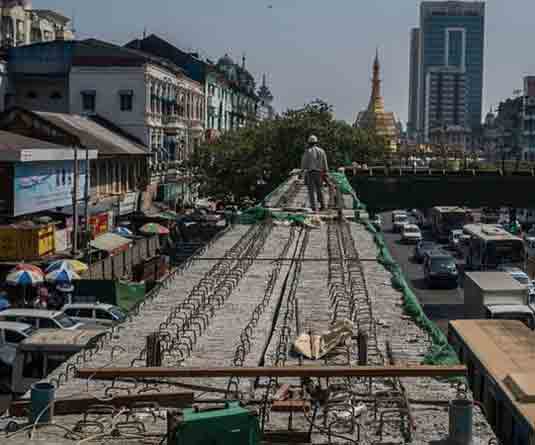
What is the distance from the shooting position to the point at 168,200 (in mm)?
51062

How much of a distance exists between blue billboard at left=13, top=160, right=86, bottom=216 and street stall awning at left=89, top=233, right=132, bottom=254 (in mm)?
1799

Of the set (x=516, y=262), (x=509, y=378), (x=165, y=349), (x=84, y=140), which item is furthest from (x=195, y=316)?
(x=516, y=262)

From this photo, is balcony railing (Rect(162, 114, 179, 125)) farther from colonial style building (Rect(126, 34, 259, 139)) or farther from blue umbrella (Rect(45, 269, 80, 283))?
blue umbrella (Rect(45, 269, 80, 283))

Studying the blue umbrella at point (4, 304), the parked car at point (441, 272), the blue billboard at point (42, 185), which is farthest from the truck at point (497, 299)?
the blue billboard at point (42, 185)

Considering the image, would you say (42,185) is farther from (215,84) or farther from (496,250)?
(215,84)

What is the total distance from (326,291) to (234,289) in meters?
0.99

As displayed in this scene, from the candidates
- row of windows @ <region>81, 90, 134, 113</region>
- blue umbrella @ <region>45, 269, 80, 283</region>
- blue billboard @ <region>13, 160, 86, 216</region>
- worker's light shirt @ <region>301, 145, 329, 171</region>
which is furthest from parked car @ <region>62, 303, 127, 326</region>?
row of windows @ <region>81, 90, 134, 113</region>

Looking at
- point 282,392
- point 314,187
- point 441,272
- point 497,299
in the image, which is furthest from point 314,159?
point 441,272

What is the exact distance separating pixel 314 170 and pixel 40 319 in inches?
242

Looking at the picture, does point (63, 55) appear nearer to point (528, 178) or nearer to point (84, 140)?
point (84, 140)

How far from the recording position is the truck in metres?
24.8

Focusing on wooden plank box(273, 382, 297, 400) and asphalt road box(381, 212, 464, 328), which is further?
asphalt road box(381, 212, 464, 328)

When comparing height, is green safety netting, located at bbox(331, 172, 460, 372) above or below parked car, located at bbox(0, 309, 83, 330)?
above

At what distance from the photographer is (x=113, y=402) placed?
627 centimetres
